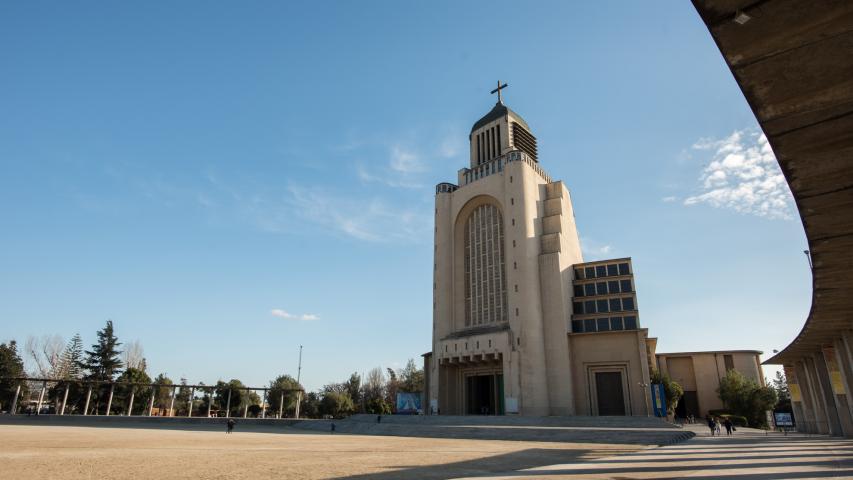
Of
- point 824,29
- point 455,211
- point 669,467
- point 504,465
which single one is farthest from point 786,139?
point 455,211

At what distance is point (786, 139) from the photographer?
7121 mm

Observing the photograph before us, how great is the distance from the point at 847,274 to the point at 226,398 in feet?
203

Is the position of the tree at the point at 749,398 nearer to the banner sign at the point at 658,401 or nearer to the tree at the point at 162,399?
the banner sign at the point at 658,401

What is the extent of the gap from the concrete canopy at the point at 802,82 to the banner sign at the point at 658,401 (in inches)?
1311

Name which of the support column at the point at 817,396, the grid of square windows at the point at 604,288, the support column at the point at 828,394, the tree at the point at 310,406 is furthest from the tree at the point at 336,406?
the support column at the point at 828,394

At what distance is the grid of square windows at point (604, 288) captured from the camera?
44.5 meters

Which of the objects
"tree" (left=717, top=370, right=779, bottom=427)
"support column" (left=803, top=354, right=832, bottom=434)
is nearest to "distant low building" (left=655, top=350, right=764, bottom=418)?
"tree" (left=717, top=370, right=779, bottom=427)

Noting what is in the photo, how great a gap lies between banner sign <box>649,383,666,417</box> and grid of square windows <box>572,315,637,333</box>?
538 cm

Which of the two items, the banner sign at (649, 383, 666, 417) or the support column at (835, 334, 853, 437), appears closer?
the support column at (835, 334, 853, 437)

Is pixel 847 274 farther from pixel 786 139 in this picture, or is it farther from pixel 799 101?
pixel 799 101

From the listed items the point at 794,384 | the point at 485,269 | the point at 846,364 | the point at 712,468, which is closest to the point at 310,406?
the point at 485,269

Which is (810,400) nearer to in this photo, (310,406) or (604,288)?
(604,288)

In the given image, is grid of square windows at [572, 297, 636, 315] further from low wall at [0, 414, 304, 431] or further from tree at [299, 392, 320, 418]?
tree at [299, 392, 320, 418]

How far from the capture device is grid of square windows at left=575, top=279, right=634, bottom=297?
44469 mm
